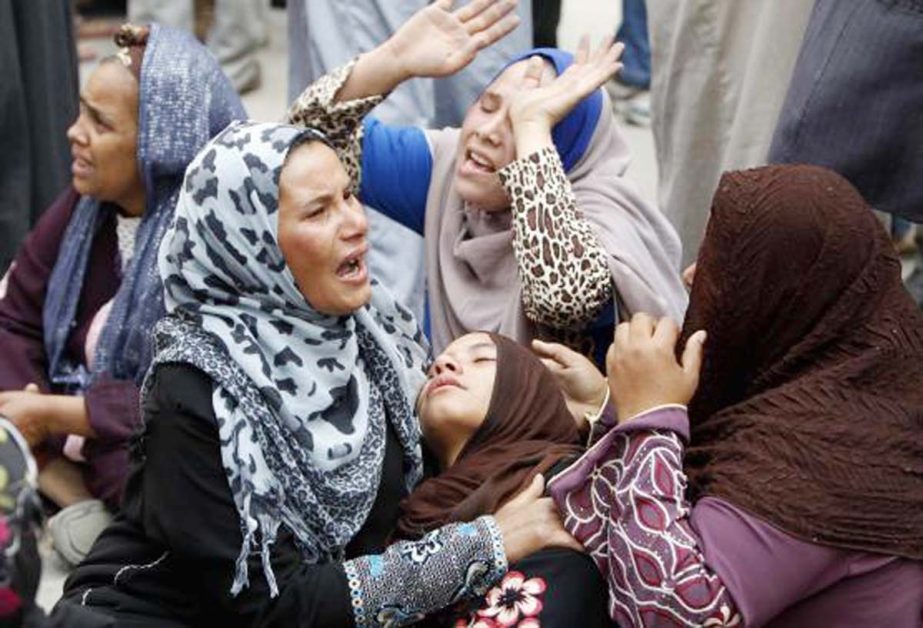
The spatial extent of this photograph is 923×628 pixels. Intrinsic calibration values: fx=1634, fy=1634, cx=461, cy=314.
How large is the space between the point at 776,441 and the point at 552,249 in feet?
2.90

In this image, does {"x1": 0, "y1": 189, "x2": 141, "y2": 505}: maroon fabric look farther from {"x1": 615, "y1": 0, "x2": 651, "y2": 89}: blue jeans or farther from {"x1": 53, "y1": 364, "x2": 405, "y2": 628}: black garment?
{"x1": 615, "y1": 0, "x2": 651, "y2": 89}: blue jeans

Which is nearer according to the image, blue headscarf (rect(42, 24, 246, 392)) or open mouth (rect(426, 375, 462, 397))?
open mouth (rect(426, 375, 462, 397))

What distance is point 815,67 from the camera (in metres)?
3.02

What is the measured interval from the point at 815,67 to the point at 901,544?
1090 mm

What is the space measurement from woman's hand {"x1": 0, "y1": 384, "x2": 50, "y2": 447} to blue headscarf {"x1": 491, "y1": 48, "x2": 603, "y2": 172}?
3.90 feet

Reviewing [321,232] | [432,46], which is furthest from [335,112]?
[321,232]

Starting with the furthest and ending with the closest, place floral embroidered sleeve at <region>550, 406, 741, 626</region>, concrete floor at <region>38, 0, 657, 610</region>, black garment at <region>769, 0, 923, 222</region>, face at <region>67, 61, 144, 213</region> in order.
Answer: concrete floor at <region>38, 0, 657, 610</region> < face at <region>67, 61, 144, 213</region> < black garment at <region>769, 0, 923, 222</region> < floral embroidered sleeve at <region>550, 406, 741, 626</region>

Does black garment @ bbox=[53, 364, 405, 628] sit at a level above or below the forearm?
above

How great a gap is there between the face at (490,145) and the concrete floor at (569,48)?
2.55 m

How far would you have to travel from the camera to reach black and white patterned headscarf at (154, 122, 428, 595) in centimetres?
241

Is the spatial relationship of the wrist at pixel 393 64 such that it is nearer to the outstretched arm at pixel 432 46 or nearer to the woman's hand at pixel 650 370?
the outstretched arm at pixel 432 46

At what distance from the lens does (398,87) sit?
4.18 m

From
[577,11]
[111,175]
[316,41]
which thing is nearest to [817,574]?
[111,175]

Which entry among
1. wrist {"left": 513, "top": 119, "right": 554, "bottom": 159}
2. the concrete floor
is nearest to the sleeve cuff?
wrist {"left": 513, "top": 119, "right": 554, "bottom": 159}
